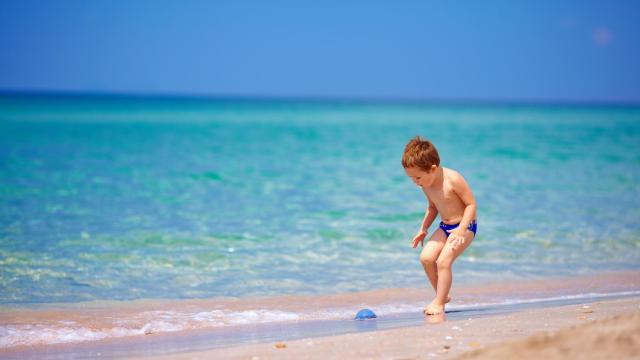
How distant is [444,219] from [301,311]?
1.21 metres

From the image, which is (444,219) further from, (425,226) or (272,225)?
(272,225)

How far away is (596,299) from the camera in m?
6.06

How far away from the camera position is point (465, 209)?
5.50 meters

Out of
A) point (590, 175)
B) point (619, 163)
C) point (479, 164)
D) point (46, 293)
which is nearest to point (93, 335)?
point (46, 293)

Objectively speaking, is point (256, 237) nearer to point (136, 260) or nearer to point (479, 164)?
point (136, 260)

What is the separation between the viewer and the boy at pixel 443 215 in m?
5.34

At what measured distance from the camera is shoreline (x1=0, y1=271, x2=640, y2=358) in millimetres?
4848

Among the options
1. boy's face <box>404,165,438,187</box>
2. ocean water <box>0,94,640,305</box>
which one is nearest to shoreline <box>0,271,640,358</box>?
ocean water <box>0,94,640,305</box>

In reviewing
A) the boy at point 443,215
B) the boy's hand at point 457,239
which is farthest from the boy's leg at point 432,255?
the boy's hand at point 457,239

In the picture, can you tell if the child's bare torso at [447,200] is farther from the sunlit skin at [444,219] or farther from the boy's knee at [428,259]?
the boy's knee at [428,259]

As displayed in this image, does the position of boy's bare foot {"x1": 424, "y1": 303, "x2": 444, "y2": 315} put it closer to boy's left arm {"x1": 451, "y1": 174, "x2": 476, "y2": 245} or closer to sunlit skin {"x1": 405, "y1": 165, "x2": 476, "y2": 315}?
sunlit skin {"x1": 405, "y1": 165, "x2": 476, "y2": 315}

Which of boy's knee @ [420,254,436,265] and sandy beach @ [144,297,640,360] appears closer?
sandy beach @ [144,297,640,360]

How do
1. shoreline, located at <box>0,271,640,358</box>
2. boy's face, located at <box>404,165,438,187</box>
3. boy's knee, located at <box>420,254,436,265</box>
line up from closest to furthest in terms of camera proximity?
shoreline, located at <box>0,271,640,358</box> < boy's face, located at <box>404,165,438,187</box> < boy's knee, located at <box>420,254,436,265</box>

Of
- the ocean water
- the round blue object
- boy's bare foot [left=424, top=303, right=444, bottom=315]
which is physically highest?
boy's bare foot [left=424, top=303, right=444, bottom=315]
